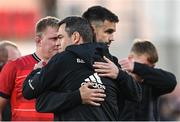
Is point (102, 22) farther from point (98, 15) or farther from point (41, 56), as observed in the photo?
point (41, 56)

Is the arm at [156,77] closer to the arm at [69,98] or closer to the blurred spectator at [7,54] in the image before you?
the blurred spectator at [7,54]

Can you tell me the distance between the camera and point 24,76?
9.08 meters

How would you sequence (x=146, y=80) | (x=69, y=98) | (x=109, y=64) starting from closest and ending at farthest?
(x=69, y=98), (x=109, y=64), (x=146, y=80)

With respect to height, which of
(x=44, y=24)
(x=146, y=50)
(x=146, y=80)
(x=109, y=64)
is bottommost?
(x=146, y=80)

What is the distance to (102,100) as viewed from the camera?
7660mm

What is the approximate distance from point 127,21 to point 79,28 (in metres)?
23.3

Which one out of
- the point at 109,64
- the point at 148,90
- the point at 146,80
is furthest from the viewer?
the point at 148,90

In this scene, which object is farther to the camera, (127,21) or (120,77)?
(127,21)

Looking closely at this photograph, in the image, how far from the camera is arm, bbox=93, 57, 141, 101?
7738 millimetres

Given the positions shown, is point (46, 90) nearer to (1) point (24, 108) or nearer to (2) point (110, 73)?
(2) point (110, 73)

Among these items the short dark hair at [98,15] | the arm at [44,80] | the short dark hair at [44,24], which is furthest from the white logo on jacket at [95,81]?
the short dark hair at [44,24]

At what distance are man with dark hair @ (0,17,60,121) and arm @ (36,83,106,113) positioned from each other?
55.9 inches

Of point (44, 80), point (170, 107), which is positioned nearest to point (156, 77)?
point (44, 80)

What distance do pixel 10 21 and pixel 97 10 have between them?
2358 centimetres
